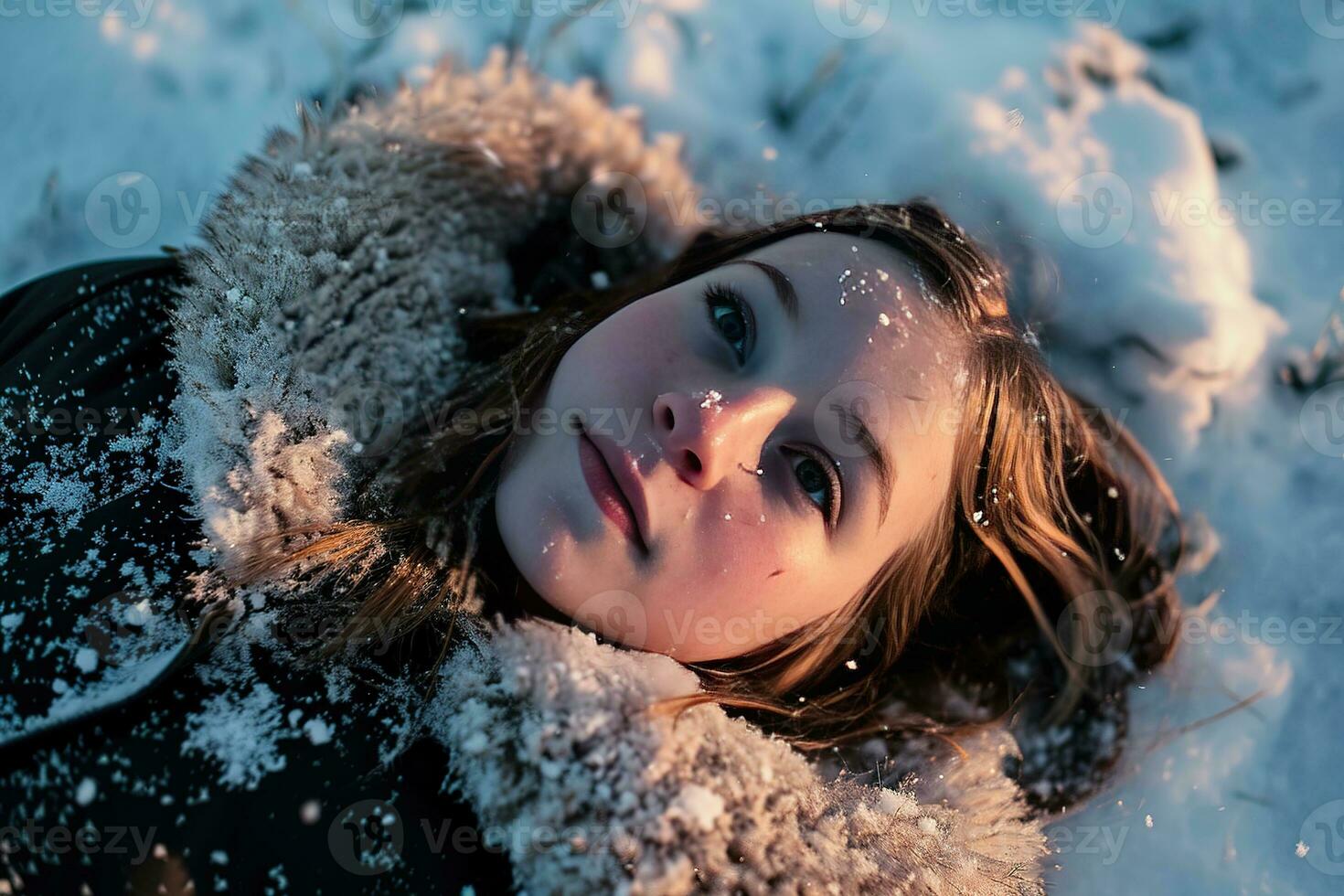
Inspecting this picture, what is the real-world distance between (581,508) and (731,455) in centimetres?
27

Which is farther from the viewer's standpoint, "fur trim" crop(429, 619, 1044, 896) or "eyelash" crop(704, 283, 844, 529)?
"eyelash" crop(704, 283, 844, 529)

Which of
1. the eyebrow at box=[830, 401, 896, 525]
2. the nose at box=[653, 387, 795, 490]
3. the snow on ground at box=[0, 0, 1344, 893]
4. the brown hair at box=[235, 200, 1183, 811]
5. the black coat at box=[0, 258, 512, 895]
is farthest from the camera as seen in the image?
the snow on ground at box=[0, 0, 1344, 893]

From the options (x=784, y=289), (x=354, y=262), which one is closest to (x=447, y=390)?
(x=354, y=262)

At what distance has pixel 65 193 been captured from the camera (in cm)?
236

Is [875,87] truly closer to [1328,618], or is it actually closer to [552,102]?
[552,102]

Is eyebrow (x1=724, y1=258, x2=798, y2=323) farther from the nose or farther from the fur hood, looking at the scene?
the fur hood

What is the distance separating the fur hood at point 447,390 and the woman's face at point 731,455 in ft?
0.47

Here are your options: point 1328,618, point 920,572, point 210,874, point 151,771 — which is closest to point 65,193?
point 151,771

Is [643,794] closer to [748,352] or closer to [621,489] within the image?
[621,489]

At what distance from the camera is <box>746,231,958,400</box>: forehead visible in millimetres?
1438

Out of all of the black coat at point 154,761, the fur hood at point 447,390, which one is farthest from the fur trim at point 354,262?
the black coat at point 154,761

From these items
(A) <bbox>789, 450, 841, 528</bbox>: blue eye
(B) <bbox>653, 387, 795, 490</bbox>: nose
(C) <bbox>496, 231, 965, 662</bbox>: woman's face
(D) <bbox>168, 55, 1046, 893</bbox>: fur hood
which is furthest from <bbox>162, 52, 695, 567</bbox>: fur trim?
(A) <bbox>789, 450, 841, 528</bbox>: blue eye

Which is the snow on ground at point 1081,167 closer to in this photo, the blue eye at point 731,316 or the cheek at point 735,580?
the blue eye at point 731,316

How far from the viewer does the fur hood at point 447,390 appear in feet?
3.98
